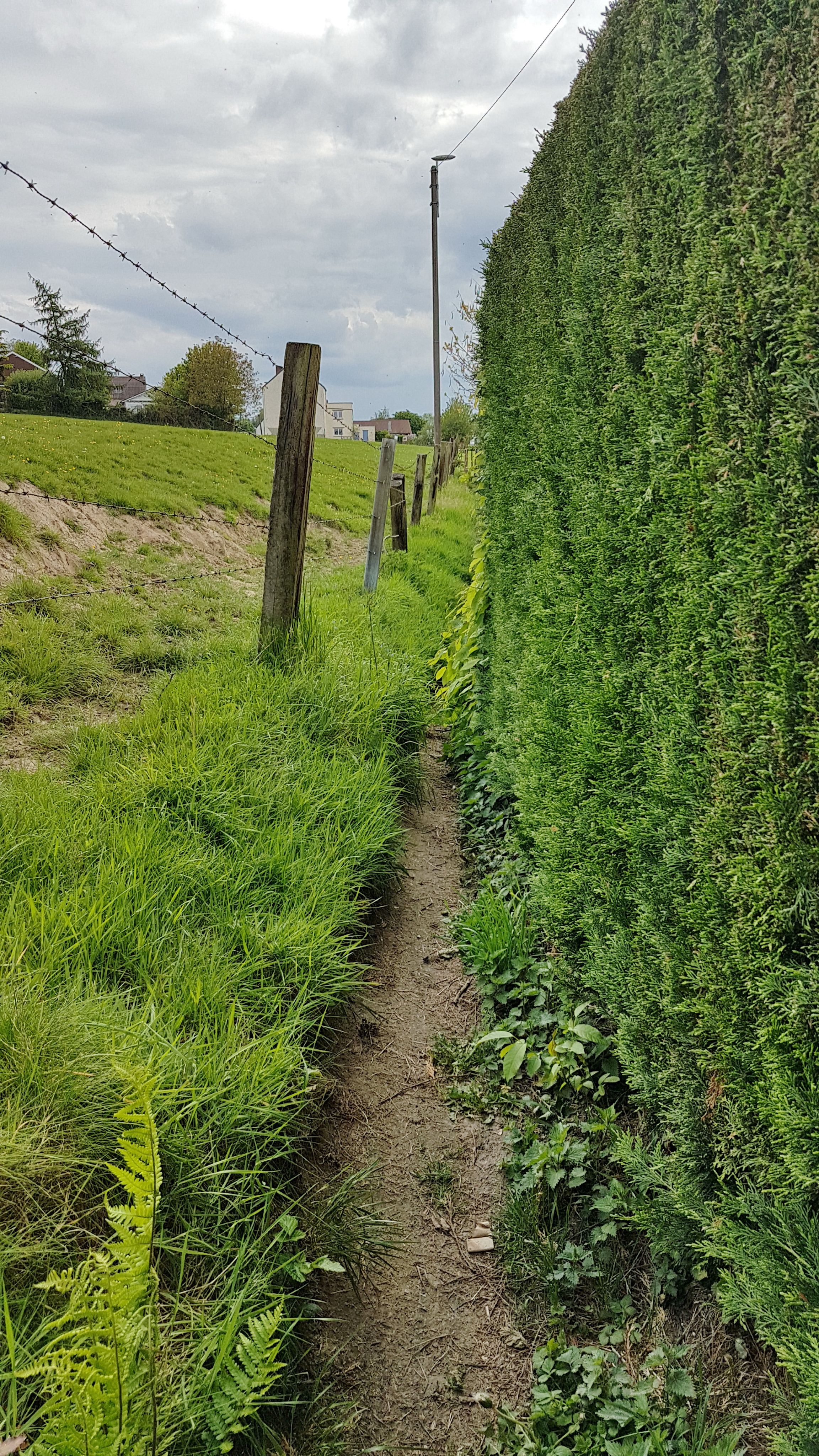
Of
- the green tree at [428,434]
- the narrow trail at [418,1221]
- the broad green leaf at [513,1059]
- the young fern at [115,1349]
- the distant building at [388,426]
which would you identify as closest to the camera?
the young fern at [115,1349]

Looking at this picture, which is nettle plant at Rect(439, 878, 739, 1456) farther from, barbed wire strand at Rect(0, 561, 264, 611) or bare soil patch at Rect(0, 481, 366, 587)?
bare soil patch at Rect(0, 481, 366, 587)

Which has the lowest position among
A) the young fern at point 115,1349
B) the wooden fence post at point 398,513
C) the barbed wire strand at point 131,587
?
the young fern at point 115,1349

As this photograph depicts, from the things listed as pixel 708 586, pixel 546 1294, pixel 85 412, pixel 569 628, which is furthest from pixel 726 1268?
pixel 85 412

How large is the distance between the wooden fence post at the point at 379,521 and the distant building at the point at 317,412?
535 millimetres

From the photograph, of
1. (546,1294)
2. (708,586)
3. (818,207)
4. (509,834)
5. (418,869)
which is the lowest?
(546,1294)

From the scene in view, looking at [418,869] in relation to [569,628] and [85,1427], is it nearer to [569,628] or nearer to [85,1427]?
[569,628]

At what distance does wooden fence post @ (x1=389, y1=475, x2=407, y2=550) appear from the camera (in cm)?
1070

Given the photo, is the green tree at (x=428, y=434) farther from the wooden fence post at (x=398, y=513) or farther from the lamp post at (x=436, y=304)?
the wooden fence post at (x=398, y=513)

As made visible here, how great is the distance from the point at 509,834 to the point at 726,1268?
2.69m

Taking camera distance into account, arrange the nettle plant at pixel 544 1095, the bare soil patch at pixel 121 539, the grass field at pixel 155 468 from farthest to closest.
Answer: the grass field at pixel 155 468
the bare soil patch at pixel 121 539
the nettle plant at pixel 544 1095

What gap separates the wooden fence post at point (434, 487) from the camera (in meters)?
18.9

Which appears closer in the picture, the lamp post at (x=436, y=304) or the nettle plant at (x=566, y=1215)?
the nettle plant at (x=566, y=1215)

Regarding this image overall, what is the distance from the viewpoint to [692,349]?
2.20 meters

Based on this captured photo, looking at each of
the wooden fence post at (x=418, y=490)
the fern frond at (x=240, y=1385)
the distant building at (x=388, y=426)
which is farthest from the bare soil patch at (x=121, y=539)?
the distant building at (x=388, y=426)
